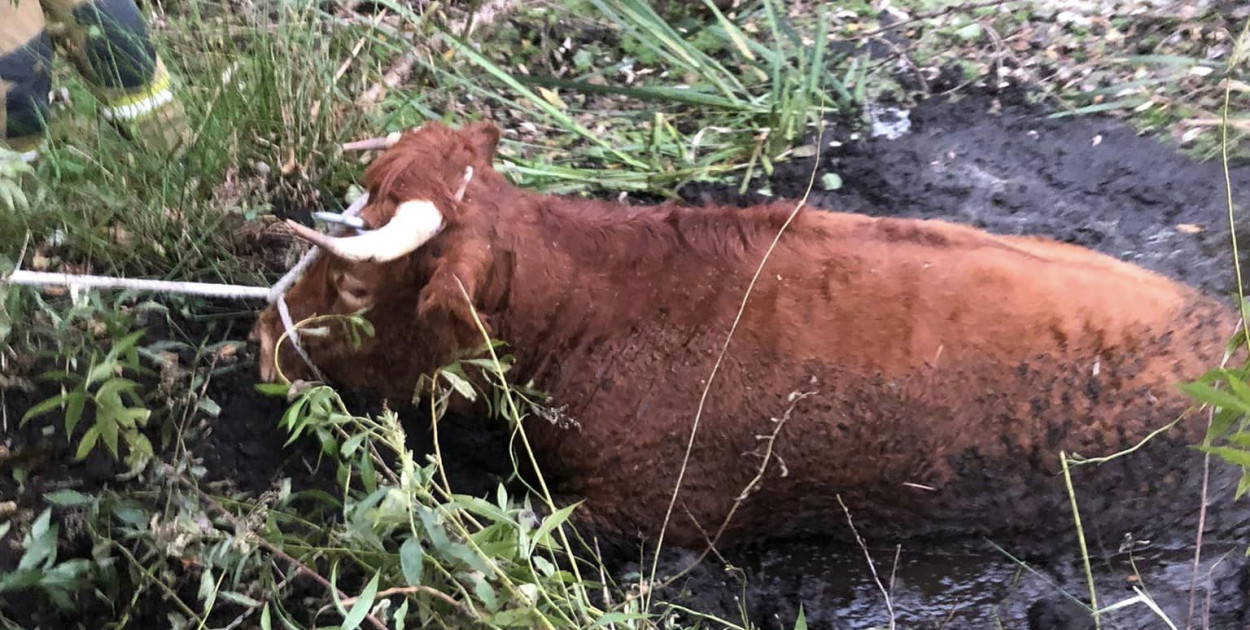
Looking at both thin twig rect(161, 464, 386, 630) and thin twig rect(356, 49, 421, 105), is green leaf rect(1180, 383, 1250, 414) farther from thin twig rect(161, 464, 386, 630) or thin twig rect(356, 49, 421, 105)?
thin twig rect(356, 49, 421, 105)

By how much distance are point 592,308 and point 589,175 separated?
1186 mm

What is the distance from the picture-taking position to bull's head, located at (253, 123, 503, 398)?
2.06 metres

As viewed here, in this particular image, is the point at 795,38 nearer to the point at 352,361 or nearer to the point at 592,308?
the point at 592,308

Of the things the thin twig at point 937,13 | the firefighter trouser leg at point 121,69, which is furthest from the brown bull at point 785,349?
the thin twig at point 937,13

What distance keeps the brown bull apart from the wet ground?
0.12 metres

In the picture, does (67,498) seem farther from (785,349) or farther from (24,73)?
(785,349)

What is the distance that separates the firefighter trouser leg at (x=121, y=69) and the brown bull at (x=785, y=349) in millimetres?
933

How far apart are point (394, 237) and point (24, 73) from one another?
1.49 meters

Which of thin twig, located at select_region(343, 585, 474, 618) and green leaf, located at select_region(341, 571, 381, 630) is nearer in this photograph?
green leaf, located at select_region(341, 571, 381, 630)

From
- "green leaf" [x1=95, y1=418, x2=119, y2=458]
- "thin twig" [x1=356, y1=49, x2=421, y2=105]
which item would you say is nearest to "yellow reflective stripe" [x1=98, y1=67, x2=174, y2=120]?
"thin twig" [x1=356, y1=49, x2=421, y2=105]

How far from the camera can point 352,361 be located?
7.60ft

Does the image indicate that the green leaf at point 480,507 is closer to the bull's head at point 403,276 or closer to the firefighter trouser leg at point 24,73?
the bull's head at point 403,276

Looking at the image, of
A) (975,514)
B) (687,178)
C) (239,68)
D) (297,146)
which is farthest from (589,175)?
(975,514)

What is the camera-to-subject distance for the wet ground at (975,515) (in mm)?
2244
